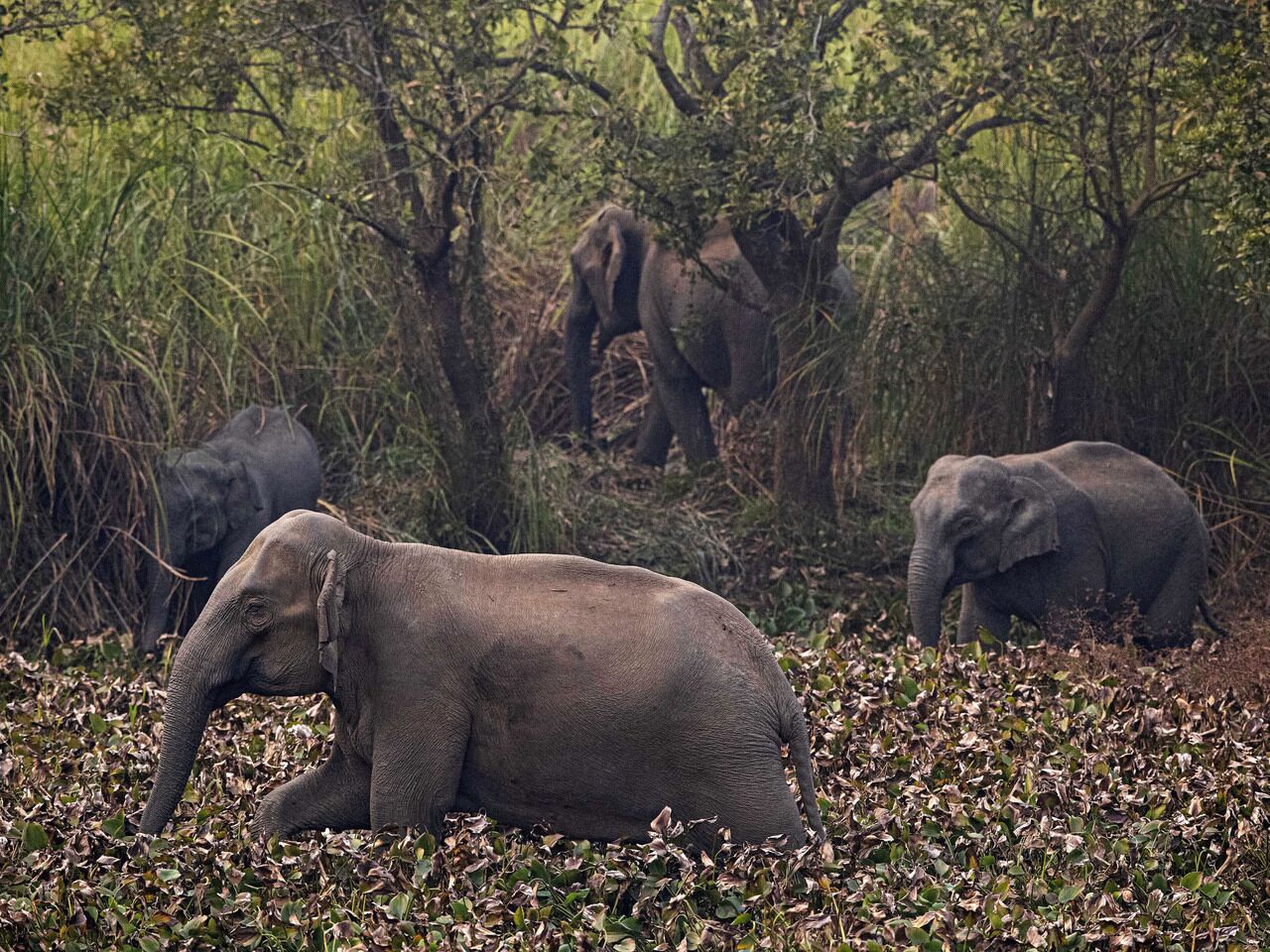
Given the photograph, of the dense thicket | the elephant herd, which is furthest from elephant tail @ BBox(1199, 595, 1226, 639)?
the elephant herd

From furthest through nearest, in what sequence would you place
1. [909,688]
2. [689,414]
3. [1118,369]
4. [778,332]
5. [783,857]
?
[689,414]
[778,332]
[1118,369]
[909,688]
[783,857]

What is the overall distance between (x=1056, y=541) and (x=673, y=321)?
362 centimetres

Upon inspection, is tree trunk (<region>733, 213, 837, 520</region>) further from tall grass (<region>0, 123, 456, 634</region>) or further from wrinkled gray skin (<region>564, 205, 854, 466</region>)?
tall grass (<region>0, 123, 456, 634</region>)

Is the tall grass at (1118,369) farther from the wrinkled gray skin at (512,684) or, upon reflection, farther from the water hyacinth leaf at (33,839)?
the water hyacinth leaf at (33,839)

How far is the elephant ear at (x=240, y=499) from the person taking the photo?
867 centimetres

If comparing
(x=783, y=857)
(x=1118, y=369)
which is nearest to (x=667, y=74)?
(x=1118, y=369)

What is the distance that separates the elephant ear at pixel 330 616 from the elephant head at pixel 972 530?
329 cm

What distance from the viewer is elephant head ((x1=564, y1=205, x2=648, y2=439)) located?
11.5 metres

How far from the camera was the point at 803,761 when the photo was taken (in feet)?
16.8

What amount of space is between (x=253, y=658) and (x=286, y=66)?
512cm

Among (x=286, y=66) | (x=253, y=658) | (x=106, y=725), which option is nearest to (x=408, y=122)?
(x=286, y=66)

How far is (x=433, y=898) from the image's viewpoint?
477cm

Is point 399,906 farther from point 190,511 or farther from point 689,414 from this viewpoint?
point 689,414

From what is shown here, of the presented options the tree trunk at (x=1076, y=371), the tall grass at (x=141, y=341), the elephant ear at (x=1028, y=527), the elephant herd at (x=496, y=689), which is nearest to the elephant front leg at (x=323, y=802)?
the elephant herd at (x=496, y=689)
